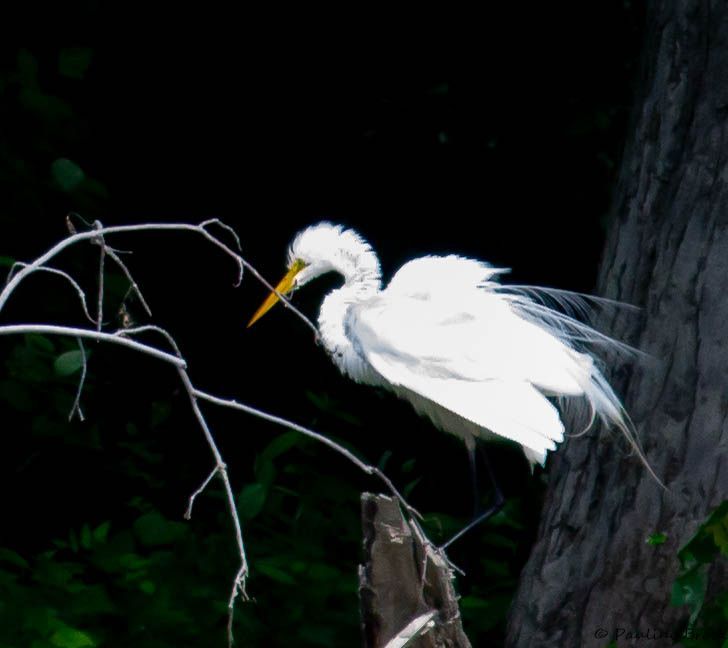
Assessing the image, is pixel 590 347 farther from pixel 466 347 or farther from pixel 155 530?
pixel 155 530

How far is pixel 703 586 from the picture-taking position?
114 inches

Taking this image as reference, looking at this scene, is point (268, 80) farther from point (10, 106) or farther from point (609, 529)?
point (609, 529)

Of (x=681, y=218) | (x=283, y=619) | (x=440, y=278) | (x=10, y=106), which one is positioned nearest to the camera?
(x=681, y=218)

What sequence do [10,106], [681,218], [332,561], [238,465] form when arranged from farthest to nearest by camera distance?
[238,465] < [10,106] < [332,561] < [681,218]

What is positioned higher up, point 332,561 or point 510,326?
point 510,326

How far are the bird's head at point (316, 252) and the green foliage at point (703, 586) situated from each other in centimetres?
113

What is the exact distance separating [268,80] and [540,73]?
2.77 feet

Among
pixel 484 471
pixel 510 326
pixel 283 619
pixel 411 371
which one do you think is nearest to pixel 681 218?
pixel 510 326

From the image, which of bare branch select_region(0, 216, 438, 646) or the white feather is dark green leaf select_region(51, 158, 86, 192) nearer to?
the white feather

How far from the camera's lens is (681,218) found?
308 cm

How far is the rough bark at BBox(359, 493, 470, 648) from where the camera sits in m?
2.47

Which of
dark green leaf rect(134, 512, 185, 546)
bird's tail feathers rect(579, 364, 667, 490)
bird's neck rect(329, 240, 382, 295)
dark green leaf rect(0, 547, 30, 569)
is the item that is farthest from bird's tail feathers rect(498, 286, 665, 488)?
dark green leaf rect(0, 547, 30, 569)

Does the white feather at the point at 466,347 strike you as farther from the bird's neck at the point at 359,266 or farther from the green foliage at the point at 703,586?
the green foliage at the point at 703,586

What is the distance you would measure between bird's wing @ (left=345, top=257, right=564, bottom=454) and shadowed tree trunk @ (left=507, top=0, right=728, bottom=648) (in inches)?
8.0
